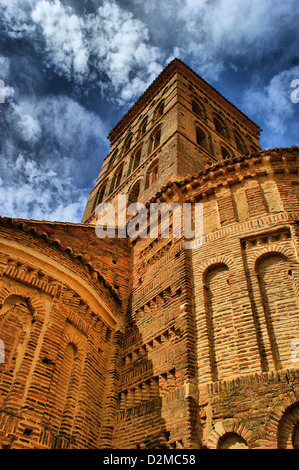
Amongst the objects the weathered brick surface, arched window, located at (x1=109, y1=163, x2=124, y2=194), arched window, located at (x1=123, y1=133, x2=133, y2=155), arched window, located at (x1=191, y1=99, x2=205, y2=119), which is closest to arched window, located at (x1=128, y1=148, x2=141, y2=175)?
arched window, located at (x1=109, y1=163, x2=124, y2=194)

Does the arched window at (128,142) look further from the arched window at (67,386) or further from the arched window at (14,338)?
the arched window at (67,386)

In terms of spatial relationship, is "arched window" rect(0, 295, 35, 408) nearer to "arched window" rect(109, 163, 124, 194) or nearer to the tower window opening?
"arched window" rect(109, 163, 124, 194)

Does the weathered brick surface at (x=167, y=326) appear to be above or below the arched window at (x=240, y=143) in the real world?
below

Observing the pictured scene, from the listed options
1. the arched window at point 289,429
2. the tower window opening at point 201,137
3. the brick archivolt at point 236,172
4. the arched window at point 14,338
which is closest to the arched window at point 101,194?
the tower window opening at point 201,137

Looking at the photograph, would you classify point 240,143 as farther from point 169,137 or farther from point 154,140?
point 169,137

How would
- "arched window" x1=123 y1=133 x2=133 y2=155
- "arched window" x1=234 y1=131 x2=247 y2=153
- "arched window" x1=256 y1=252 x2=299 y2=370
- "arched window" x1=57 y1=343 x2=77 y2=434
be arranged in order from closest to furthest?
1. "arched window" x1=256 y1=252 x2=299 y2=370
2. "arched window" x1=57 y1=343 x2=77 y2=434
3. "arched window" x1=234 y1=131 x2=247 y2=153
4. "arched window" x1=123 y1=133 x2=133 y2=155

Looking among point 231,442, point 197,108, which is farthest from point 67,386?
point 197,108

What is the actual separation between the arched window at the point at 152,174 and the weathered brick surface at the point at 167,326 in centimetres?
369

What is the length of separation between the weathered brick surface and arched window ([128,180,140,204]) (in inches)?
152

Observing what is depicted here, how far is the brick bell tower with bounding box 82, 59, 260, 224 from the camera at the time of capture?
1202 cm

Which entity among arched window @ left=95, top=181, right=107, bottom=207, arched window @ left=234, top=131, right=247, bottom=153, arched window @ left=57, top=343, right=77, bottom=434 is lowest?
arched window @ left=57, top=343, right=77, bottom=434

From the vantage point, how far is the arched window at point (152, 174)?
40.6ft
